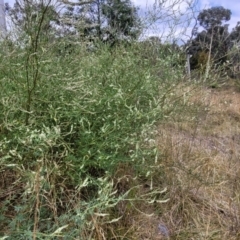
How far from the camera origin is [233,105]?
5.12 metres

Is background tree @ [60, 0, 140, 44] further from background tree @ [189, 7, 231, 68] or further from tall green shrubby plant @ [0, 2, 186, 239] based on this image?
tall green shrubby plant @ [0, 2, 186, 239]

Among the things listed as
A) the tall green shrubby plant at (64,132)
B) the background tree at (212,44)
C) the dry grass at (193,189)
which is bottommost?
the dry grass at (193,189)

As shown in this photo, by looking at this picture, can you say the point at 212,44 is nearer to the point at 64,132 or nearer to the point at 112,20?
the point at 112,20

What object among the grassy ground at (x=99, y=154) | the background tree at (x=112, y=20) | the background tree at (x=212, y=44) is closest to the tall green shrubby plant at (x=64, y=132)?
the grassy ground at (x=99, y=154)

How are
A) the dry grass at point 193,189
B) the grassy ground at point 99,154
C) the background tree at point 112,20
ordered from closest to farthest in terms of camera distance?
the grassy ground at point 99,154 < the dry grass at point 193,189 < the background tree at point 112,20

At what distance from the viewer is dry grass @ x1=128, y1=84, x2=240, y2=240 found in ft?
5.70

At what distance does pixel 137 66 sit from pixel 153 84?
14 centimetres

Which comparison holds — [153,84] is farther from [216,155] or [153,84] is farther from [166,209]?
[216,155]

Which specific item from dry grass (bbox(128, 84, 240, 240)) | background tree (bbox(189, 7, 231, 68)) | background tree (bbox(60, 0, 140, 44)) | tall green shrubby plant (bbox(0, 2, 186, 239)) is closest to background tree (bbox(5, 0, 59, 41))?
tall green shrubby plant (bbox(0, 2, 186, 239))

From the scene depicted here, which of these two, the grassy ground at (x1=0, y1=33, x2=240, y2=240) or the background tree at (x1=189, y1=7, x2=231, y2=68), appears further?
the background tree at (x1=189, y1=7, x2=231, y2=68)

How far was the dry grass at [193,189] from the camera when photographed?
1.74 meters

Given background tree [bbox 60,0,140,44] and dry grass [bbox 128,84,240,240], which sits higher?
background tree [bbox 60,0,140,44]

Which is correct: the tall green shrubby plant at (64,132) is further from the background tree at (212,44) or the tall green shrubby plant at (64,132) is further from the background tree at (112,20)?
the background tree at (212,44)

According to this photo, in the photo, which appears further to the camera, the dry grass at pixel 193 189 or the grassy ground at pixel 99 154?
the dry grass at pixel 193 189
